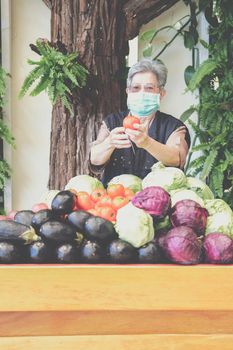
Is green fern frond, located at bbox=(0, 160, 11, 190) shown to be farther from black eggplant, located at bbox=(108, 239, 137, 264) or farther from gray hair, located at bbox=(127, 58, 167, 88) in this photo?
black eggplant, located at bbox=(108, 239, 137, 264)

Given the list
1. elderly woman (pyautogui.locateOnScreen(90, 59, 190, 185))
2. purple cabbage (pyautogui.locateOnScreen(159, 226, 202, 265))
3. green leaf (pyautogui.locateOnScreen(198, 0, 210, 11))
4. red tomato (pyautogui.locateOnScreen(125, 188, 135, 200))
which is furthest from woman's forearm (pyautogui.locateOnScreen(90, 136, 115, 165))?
green leaf (pyautogui.locateOnScreen(198, 0, 210, 11))

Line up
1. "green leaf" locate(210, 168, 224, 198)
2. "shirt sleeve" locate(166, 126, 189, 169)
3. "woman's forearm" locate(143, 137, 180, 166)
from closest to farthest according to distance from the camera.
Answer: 1. "woman's forearm" locate(143, 137, 180, 166)
2. "shirt sleeve" locate(166, 126, 189, 169)
3. "green leaf" locate(210, 168, 224, 198)

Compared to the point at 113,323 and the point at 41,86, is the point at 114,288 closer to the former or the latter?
the point at 113,323

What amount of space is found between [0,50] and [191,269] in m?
2.67

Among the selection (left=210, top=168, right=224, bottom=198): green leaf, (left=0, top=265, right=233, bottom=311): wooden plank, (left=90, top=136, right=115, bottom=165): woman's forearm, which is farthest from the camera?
(left=210, top=168, right=224, bottom=198): green leaf

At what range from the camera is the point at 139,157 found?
2.54m

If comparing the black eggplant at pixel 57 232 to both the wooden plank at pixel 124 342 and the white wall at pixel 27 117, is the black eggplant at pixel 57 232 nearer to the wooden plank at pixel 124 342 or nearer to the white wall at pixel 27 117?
the wooden plank at pixel 124 342

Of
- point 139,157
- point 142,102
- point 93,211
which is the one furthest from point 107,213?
point 139,157

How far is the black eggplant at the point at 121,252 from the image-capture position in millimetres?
1317

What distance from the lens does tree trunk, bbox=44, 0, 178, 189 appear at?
3.18 m

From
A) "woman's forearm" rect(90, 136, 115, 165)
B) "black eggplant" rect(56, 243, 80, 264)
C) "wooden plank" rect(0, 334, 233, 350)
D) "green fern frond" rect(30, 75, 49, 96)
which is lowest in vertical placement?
"wooden plank" rect(0, 334, 233, 350)

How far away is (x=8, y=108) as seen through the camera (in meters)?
3.54

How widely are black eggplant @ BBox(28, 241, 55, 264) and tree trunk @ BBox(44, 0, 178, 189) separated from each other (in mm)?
1894

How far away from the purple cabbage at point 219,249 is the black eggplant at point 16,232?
1.43 feet
